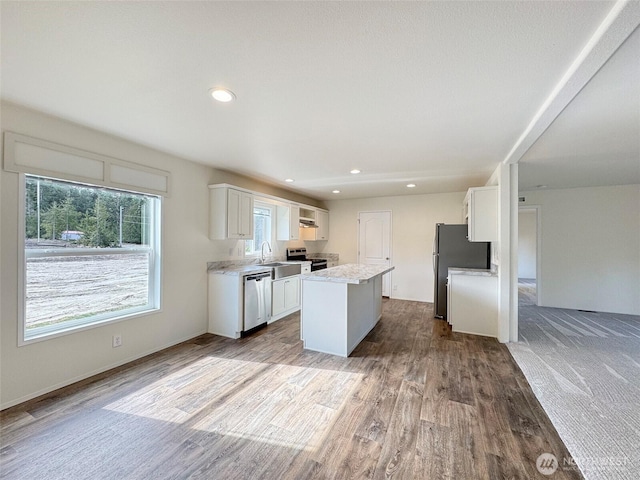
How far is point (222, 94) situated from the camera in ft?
6.57

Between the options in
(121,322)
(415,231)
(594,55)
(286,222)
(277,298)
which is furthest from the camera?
(415,231)

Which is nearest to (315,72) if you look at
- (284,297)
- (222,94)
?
(222,94)

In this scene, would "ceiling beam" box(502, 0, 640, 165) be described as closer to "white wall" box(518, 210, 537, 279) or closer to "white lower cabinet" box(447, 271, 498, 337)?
"white lower cabinet" box(447, 271, 498, 337)

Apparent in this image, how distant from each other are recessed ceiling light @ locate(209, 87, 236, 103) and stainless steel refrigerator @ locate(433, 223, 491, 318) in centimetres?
394

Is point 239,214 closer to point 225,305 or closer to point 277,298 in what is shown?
point 225,305

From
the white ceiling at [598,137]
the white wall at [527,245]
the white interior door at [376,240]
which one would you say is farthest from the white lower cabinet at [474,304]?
the white wall at [527,245]

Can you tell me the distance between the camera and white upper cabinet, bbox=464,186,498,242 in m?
3.81

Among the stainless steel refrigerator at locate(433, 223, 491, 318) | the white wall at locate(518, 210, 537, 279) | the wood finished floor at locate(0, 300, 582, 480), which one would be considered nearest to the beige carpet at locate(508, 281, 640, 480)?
the wood finished floor at locate(0, 300, 582, 480)

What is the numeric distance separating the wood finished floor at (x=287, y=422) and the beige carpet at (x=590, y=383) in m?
0.14

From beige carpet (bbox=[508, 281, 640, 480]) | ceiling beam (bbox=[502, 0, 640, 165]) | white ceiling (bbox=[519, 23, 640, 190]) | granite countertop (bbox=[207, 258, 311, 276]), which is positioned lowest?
beige carpet (bbox=[508, 281, 640, 480])

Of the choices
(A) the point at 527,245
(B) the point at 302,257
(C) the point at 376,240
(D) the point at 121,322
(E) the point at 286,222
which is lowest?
(D) the point at 121,322

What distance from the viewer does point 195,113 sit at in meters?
2.32

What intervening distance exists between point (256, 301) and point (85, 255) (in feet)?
6.76

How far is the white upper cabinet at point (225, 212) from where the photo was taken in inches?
153
